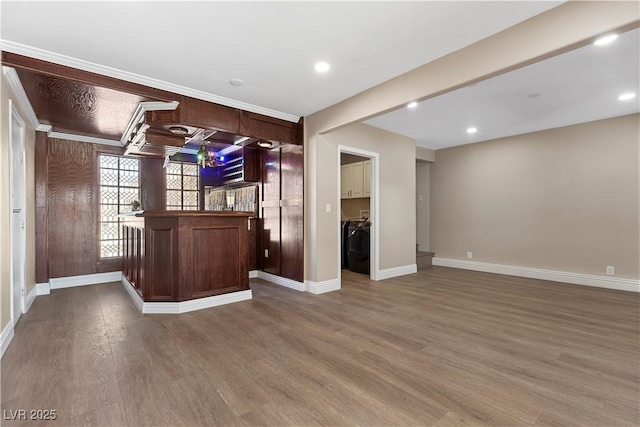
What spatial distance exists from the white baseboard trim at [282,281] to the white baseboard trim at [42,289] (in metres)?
2.97

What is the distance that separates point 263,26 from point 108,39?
1.29 meters

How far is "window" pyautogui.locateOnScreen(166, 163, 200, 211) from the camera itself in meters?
5.77

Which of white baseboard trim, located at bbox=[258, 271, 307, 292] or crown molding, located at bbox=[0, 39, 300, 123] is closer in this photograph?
crown molding, located at bbox=[0, 39, 300, 123]

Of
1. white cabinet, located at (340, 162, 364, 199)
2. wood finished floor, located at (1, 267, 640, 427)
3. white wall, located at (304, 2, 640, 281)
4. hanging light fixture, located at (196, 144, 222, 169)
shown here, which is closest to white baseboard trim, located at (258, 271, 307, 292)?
white wall, located at (304, 2, 640, 281)

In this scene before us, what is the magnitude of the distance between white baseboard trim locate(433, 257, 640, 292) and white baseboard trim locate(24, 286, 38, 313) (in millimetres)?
6763

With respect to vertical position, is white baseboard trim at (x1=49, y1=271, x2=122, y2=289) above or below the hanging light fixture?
below

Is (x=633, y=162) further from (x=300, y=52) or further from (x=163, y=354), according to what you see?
(x=163, y=354)

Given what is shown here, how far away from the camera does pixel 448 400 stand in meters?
1.79

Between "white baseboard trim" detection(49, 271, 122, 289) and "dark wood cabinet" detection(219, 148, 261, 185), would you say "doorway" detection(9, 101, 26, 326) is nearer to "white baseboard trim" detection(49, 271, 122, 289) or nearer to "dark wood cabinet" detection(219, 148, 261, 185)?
"white baseboard trim" detection(49, 271, 122, 289)

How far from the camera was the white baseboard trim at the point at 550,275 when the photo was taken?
435cm

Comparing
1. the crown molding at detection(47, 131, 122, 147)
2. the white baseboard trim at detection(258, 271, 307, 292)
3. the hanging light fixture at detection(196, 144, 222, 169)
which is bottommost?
the white baseboard trim at detection(258, 271, 307, 292)

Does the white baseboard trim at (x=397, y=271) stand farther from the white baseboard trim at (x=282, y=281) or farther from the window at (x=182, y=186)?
the window at (x=182, y=186)

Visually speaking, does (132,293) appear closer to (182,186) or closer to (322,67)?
(182,186)

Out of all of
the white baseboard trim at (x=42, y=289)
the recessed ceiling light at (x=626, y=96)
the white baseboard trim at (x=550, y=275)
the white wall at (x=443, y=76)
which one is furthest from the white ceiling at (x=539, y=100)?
the white baseboard trim at (x=42, y=289)
